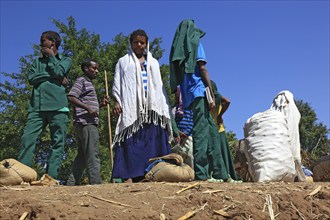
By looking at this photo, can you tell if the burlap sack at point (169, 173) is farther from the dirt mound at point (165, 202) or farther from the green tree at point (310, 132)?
the green tree at point (310, 132)

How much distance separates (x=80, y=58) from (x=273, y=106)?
49.2 feet

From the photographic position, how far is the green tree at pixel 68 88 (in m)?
19.0

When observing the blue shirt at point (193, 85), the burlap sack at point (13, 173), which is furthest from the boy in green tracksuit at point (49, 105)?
the blue shirt at point (193, 85)

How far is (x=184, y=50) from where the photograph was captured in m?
5.94

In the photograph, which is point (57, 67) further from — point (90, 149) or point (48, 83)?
point (90, 149)

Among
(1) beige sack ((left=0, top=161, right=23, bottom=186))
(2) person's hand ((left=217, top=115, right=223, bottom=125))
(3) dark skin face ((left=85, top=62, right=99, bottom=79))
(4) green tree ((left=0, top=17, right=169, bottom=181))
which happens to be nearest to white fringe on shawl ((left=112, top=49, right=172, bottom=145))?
(3) dark skin face ((left=85, top=62, right=99, bottom=79))

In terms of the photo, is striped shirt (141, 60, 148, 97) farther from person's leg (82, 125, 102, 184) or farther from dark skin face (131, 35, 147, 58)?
person's leg (82, 125, 102, 184)

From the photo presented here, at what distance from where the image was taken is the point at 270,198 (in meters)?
4.10

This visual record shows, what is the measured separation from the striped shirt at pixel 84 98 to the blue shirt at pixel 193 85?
1.14 metres

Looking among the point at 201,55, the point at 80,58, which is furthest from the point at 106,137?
the point at 201,55

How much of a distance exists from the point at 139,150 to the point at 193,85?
1.00 m

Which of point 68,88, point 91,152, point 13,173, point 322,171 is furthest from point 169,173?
point 68,88

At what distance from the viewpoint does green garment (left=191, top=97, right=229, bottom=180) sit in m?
5.59

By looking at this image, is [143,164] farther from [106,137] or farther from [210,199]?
[106,137]
